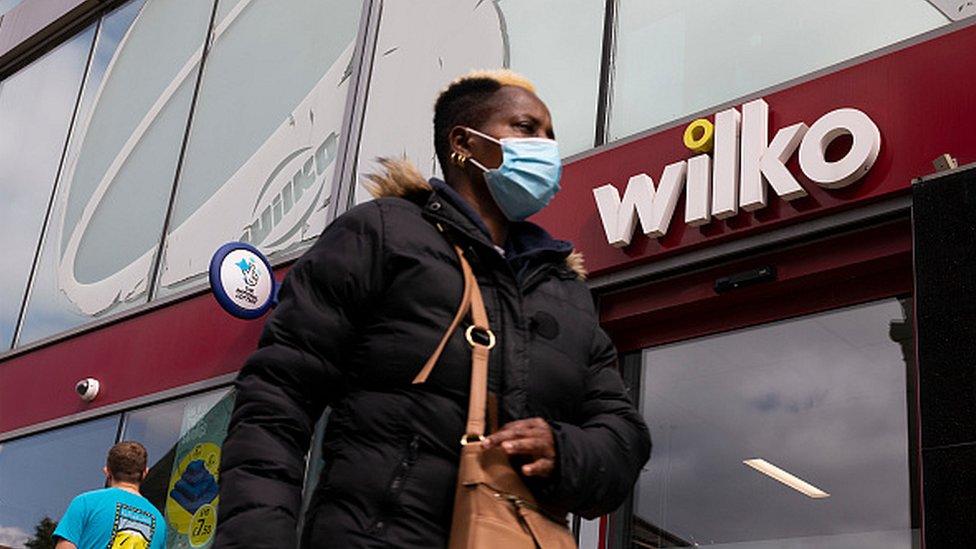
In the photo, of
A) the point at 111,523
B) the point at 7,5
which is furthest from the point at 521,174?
the point at 7,5

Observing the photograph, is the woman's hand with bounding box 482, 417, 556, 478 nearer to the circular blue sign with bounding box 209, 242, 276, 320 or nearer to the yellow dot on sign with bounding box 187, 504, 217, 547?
the circular blue sign with bounding box 209, 242, 276, 320

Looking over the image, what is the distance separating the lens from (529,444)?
6.74 feet

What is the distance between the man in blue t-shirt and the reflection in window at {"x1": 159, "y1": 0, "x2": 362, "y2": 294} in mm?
2487

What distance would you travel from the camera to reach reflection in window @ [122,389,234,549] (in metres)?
7.85

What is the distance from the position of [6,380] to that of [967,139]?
8.02 meters

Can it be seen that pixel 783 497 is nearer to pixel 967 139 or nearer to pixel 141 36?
pixel 967 139

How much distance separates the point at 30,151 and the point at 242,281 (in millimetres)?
5240

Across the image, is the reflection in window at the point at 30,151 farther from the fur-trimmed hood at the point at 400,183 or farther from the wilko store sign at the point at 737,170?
the fur-trimmed hood at the point at 400,183

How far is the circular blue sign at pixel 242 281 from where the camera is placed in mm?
7438

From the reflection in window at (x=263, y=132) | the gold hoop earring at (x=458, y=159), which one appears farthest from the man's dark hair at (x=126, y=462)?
the gold hoop earring at (x=458, y=159)

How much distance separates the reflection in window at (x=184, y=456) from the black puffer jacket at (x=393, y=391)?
18.8ft

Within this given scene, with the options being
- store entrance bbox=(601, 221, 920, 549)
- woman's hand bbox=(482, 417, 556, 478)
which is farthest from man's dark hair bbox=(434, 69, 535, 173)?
store entrance bbox=(601, 221, 920, 549)

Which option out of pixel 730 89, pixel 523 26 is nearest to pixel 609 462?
pixel 730 89

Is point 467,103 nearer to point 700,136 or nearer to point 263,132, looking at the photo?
point 700,136
